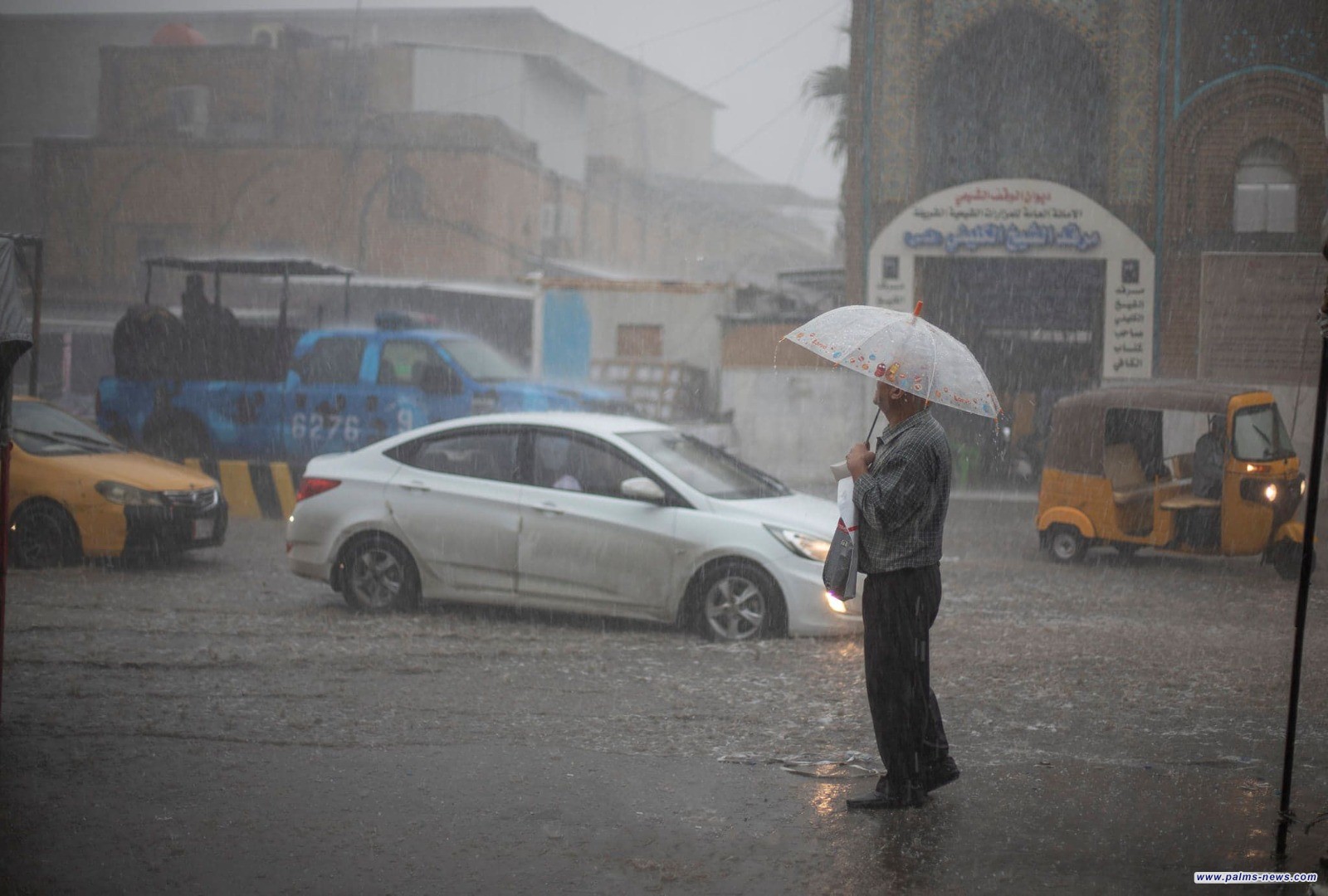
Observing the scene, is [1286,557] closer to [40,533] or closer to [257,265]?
[40,533]

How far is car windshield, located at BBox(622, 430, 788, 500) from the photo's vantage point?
9.06 m

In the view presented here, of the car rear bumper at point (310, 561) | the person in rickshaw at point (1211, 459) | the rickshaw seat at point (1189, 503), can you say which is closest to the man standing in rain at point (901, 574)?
the car rear bumper at point (310, 561)

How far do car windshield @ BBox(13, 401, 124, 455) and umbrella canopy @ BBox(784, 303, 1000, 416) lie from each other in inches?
346

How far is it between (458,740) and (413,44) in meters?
37.2

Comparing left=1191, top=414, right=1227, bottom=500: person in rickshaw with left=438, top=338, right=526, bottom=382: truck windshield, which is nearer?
left=1191, top=414, right=1227, bottom=500: person in rickshaw

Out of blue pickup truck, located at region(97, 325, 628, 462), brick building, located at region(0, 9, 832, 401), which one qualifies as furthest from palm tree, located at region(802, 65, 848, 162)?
blue pickup truck, located at region(97, 325, 628, 462)

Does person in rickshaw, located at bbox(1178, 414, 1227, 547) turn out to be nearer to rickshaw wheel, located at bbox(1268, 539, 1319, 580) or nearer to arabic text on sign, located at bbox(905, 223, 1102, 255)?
rickshaw wheel, located at bbox(1268, 539, 1319, 580)

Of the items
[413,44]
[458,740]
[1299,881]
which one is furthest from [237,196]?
[1299,881]

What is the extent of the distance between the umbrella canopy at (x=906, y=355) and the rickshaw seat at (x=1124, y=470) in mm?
8405

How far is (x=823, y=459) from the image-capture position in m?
25.4

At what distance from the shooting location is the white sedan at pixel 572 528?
8477 millimetres

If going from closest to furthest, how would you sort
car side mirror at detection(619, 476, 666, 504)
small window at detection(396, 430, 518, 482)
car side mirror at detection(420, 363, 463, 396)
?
car side mirror at detection(619, 476, 666, 504) → small window at detection(396, 430, 518, 482) → car side mirror at detection(420, 363, 463, 396)

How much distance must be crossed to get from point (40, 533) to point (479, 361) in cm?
608

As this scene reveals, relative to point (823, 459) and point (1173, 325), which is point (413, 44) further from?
point (1173, 325)
